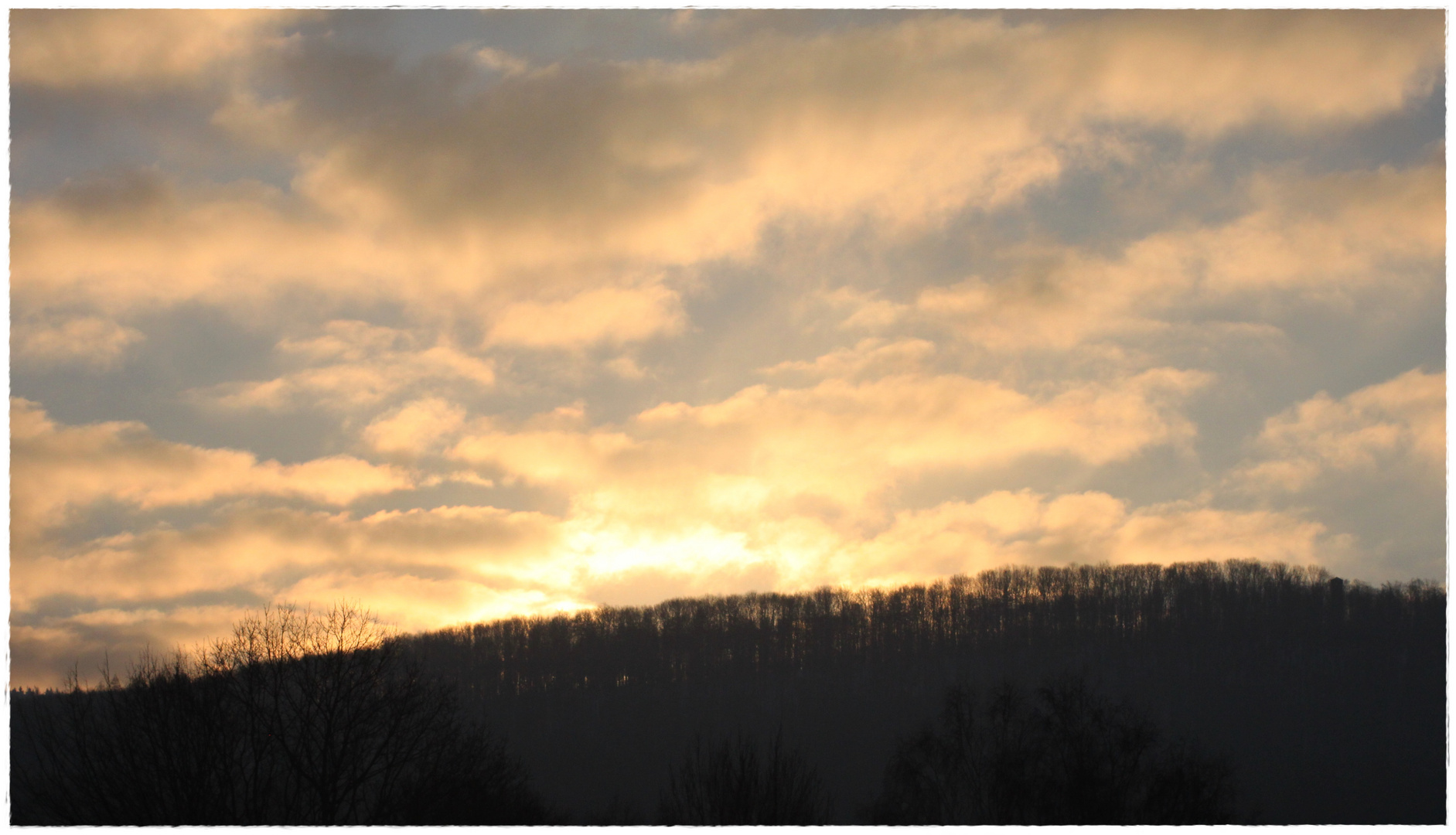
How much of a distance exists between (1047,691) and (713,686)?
56.4 m

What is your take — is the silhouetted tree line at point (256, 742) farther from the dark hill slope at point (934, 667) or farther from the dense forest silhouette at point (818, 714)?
the dark hill slope at point (934, 667)

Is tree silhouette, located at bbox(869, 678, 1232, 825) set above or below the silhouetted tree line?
below

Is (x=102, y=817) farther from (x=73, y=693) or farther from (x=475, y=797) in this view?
(x=475, y=797)

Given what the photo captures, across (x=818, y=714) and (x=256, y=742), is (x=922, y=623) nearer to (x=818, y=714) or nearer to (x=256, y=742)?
(x=818, y=714)

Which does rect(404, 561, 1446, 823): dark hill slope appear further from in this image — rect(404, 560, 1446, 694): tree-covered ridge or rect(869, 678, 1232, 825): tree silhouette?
rect(869, 678, 1232, 825): tree silhouette

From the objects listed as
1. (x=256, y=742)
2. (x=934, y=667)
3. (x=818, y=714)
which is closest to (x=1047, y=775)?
(x=256, y=742)

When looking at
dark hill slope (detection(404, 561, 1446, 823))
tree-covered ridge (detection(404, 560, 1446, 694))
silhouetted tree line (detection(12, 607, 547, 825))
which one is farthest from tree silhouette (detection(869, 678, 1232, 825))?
tree-covered ridge (detection(404, 560, 1446, 694))

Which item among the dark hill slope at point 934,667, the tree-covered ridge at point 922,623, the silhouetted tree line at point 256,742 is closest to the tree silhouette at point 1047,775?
the silhouetted tree line at point 256,742

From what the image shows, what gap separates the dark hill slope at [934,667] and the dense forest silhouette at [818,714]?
0.31 m

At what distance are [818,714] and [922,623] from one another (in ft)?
54.4

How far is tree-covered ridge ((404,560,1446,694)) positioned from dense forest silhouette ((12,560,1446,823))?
0.26 metres

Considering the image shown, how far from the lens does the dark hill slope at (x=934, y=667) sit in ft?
286

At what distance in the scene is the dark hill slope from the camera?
87188 millimetres

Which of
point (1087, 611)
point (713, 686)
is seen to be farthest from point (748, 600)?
point (1087, 611)
